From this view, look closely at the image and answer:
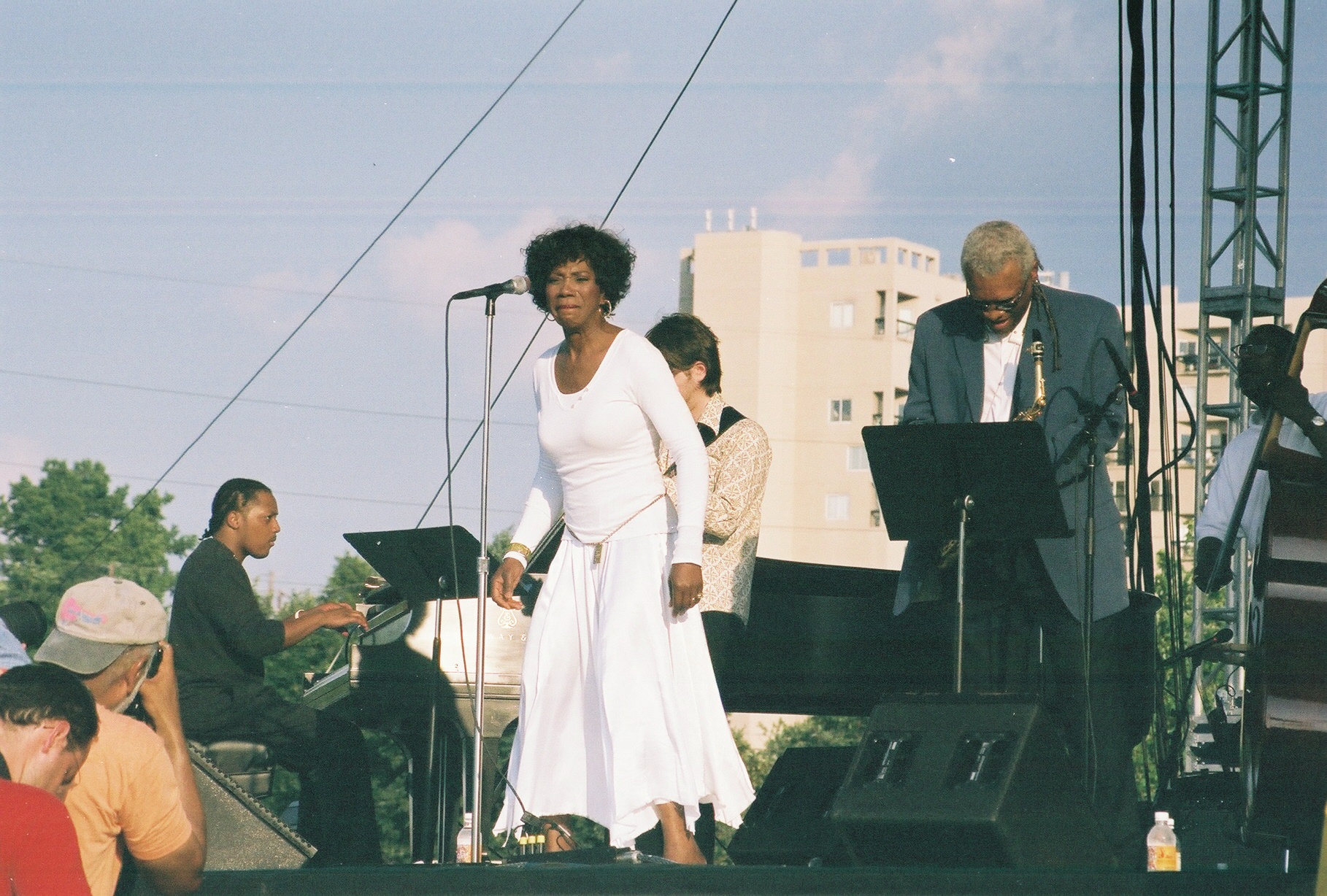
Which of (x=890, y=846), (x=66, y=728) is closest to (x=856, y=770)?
(x=890, y=846)

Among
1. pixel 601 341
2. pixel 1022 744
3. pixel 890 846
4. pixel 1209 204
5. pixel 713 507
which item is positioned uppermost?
pixel 1209 204

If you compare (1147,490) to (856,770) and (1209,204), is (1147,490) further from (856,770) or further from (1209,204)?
(1209,204)

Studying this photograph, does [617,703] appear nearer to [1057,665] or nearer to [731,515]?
[731,515]

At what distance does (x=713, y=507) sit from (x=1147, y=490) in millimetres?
1412

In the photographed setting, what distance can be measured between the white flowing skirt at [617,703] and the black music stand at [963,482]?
729mm

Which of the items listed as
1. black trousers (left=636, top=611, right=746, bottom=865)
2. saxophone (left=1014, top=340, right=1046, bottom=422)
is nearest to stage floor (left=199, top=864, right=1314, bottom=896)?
black trousers (left=636, top=611, right=746, bottom=865)

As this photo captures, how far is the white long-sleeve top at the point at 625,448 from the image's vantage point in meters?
4.84

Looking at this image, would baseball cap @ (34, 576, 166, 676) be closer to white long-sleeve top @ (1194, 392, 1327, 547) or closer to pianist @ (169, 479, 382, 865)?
pianist @ (169, 479, 382, 865)

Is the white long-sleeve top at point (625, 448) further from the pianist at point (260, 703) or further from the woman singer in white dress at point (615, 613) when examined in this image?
the pianist at point (260, 703)

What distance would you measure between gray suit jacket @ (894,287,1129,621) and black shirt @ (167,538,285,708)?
2.61 metres

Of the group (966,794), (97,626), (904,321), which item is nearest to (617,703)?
(966,794)

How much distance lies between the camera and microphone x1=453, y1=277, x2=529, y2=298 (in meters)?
5.21

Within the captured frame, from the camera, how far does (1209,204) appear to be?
8.91 m

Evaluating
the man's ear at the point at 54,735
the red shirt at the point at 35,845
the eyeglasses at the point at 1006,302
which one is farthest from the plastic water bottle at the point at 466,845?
the eyeglasses at the point at 1006,302
